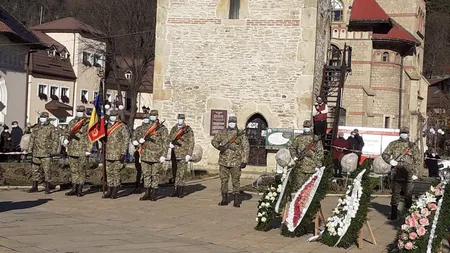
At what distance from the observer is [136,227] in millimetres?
10156

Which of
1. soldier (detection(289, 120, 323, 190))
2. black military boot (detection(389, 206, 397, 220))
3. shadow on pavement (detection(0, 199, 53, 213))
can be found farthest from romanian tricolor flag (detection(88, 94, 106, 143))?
black military boot (detection(389, 206, 397, 220))

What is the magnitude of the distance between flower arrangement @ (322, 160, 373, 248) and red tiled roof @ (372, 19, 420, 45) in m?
31.5

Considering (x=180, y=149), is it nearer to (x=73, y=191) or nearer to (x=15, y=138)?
(x=73, y=191)

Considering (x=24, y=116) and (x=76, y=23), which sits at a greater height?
(x=76, y=23)

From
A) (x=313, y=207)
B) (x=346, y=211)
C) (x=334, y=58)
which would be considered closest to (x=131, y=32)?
(x=334, y=58)

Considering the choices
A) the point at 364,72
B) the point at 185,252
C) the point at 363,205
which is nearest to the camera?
the point at 185,252

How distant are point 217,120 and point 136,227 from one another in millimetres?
13490

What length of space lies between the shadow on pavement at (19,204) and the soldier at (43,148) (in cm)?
150

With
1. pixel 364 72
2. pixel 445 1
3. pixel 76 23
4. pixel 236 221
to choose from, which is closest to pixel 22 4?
pixel 76 23

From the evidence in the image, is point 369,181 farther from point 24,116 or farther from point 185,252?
point 24,116

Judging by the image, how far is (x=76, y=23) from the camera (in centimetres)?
4619

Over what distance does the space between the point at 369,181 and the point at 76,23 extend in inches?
1574

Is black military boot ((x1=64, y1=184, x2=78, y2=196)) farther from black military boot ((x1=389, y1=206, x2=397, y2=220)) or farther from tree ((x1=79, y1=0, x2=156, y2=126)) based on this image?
tree ((x1=79, y1=0, x2=156, y2=126))

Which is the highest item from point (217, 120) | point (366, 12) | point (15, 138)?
point (366, 12)
